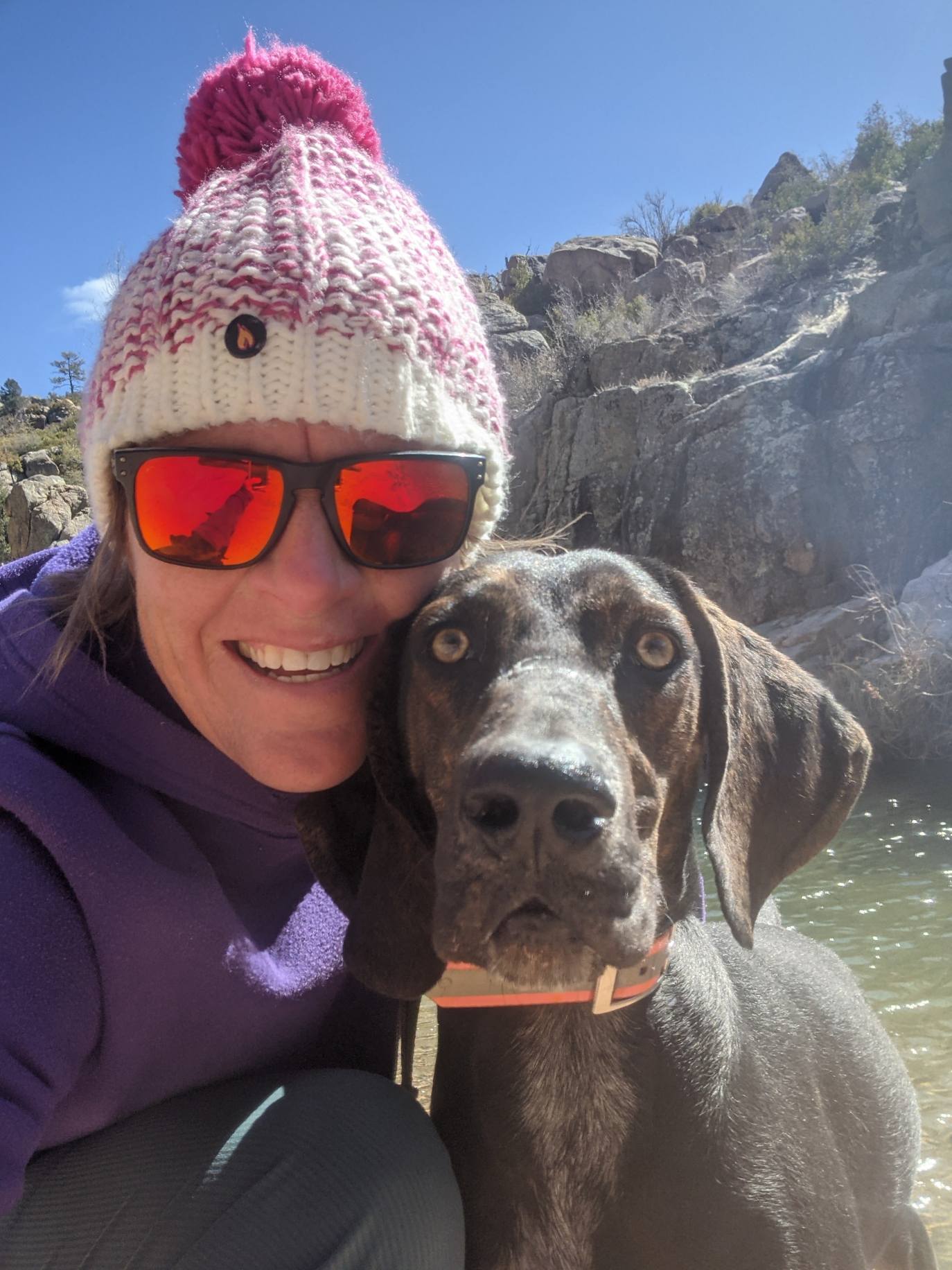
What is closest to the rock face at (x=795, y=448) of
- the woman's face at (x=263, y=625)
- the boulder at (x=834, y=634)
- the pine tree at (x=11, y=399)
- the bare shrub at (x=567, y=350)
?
the boulder at (x=834, y=634)

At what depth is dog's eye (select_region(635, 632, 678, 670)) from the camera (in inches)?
87.3

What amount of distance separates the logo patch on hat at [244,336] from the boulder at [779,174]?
138ft

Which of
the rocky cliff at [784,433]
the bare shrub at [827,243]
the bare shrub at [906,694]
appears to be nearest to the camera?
the bare shrub at [906,694]

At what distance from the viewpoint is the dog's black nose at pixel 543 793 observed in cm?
158

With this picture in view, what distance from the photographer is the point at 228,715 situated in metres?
2.21

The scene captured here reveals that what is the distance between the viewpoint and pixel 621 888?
5.63 feet

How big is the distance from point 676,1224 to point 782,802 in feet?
3.11

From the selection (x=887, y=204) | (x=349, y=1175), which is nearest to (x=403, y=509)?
(x=349, y=1175)

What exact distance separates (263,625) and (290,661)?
12 centimetres

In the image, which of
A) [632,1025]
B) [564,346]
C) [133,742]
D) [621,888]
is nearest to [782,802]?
[632,1025]

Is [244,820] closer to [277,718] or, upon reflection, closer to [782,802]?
[277,718]

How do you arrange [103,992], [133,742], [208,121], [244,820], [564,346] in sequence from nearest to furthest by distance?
[103,992] < [133,742] < [244,820] < [208,121] < [564,346]

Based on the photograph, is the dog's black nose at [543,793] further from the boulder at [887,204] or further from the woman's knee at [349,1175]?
the boulder at [887,204]

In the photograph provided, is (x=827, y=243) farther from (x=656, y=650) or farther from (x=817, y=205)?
(x=656, y=650)
